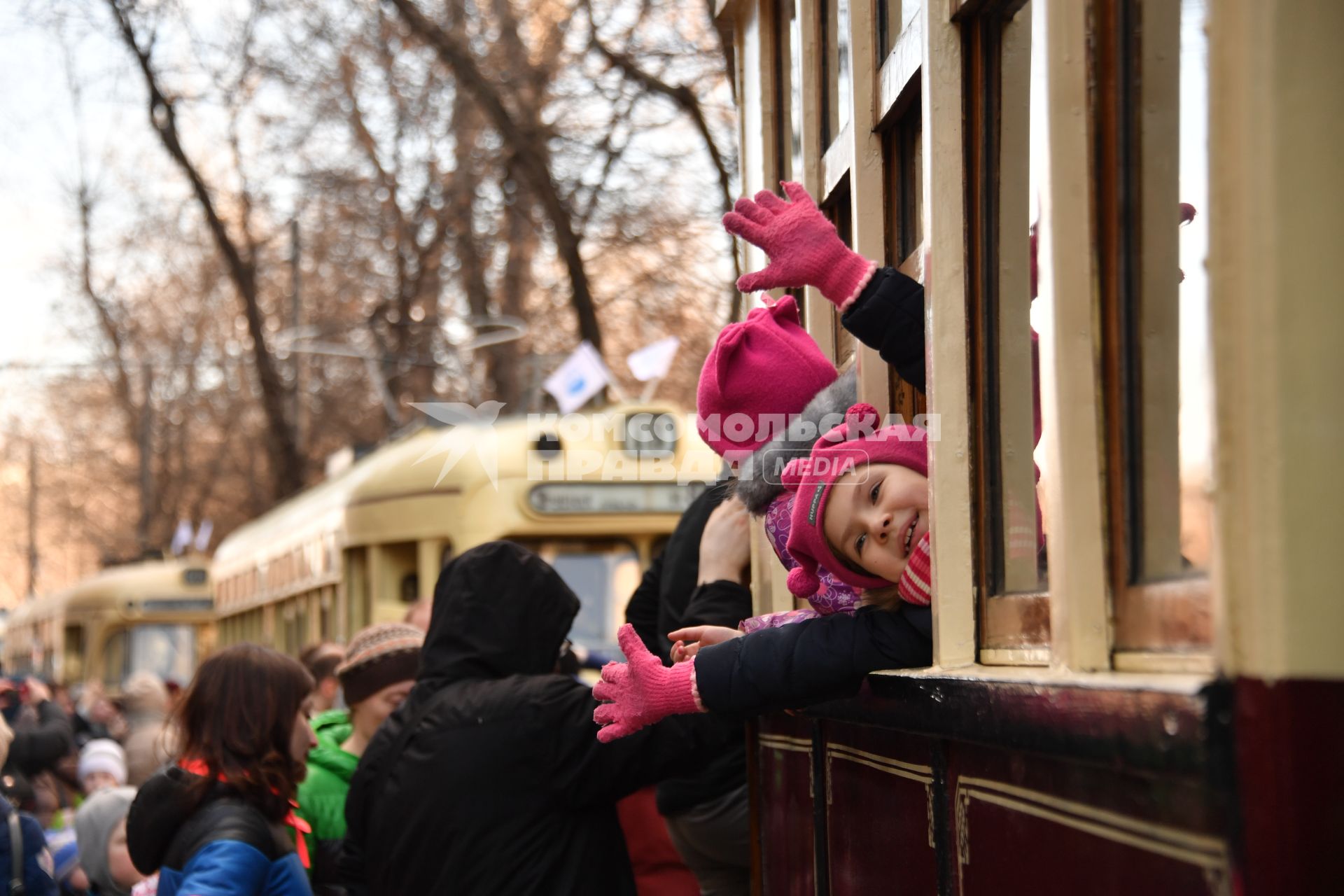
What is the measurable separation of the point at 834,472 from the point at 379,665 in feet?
9.08

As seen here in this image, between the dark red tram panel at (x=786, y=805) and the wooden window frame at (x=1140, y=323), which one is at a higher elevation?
the wooden window frame at (x=1140, y=323)

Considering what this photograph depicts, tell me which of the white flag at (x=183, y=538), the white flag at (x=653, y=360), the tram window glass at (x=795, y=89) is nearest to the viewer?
the tram window glass at (x=795, y=89)

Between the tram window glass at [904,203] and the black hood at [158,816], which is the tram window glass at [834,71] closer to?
the tram window glass at [904,203]

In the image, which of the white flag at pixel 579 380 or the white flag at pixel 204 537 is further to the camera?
the white flag at pixel 204 537

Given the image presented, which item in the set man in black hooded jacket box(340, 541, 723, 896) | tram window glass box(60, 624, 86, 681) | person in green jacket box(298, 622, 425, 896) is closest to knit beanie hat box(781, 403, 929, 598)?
man in black hooded jacket box(340, 541, 723, 896)

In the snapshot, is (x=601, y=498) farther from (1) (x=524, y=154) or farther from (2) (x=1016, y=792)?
(2) (x=1016, y=792)

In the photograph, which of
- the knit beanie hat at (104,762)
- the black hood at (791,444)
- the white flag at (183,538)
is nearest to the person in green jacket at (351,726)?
the black hood at (791,444)

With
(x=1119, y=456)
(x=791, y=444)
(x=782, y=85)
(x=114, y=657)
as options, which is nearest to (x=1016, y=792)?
(x=1119, y=456)

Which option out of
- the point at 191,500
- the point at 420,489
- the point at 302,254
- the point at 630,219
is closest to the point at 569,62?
the point at 630,219

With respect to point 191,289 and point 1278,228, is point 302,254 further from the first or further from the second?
point 1278,228

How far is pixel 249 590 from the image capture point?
1575 cm

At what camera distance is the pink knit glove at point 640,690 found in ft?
7.66

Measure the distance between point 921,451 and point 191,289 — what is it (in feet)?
102

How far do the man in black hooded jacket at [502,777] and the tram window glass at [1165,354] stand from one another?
1613 mm
